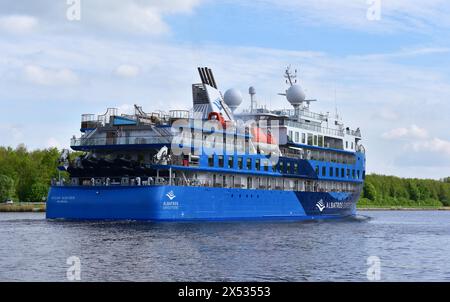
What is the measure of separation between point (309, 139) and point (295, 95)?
624 cm

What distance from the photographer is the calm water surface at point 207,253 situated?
111 ft

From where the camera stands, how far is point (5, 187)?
102688 mm

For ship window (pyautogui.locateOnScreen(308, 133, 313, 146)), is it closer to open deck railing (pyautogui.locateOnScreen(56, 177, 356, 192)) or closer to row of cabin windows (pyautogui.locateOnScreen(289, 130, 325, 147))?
row of cabin windows (pyautogui.locateOnScreen(289, 130, 325, 147))

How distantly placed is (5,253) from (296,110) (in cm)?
5025

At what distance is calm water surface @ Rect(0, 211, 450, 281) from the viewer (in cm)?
3384

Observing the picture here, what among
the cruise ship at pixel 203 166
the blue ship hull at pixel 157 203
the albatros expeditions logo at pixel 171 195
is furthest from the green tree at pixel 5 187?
the albatros expeditions logo at pixel 171 195

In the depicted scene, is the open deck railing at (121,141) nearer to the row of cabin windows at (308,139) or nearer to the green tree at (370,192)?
the row of cabin windows at (308,139)

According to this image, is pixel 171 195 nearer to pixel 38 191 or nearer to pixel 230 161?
pixel 230 161

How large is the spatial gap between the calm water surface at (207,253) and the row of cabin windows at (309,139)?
862 inches

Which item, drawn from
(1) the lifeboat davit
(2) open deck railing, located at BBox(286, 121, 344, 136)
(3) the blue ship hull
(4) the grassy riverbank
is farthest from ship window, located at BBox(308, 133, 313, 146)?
(4) the grassy riverbank

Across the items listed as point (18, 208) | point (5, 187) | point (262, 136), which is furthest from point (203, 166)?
point (5, 187)

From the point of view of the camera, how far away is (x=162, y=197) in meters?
60.5
